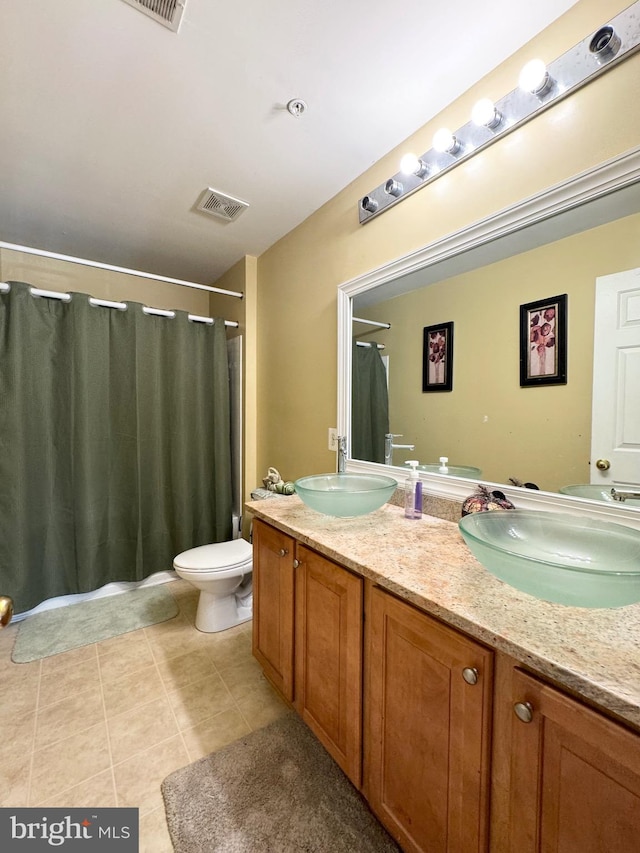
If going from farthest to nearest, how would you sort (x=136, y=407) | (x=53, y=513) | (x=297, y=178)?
(x=136, y=407), (x=53, y=513), (x=297, y=178)

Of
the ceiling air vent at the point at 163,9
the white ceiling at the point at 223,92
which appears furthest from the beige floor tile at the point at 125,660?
the ceiling air vent at the point at 163,9

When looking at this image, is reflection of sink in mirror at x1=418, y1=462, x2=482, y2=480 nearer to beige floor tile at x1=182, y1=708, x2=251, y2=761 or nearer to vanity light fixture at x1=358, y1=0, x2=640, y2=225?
vanity light fixture at x1=358, y1=0, x2=640, y2=225

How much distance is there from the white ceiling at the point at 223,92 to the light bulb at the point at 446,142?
0.17 m

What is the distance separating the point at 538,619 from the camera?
0.66m

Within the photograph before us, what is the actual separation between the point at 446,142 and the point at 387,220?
35 cm

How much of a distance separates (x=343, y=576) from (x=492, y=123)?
1.53 metres

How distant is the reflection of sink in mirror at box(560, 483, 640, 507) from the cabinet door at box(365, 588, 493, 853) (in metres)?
0.61

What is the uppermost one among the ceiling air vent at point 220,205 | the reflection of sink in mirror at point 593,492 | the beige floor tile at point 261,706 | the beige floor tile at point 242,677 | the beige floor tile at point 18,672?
the ceiling air vent at point 220,205

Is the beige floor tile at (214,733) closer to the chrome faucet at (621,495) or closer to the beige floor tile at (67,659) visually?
the beige floor tile at (67,659)

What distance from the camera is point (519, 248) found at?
1132 millimetres

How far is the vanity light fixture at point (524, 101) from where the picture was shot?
89 cm

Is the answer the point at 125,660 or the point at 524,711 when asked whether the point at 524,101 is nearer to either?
the point at 524,711

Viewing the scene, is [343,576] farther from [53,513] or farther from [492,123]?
[53,513]

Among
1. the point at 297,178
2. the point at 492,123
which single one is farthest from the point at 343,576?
the point at 297,178
